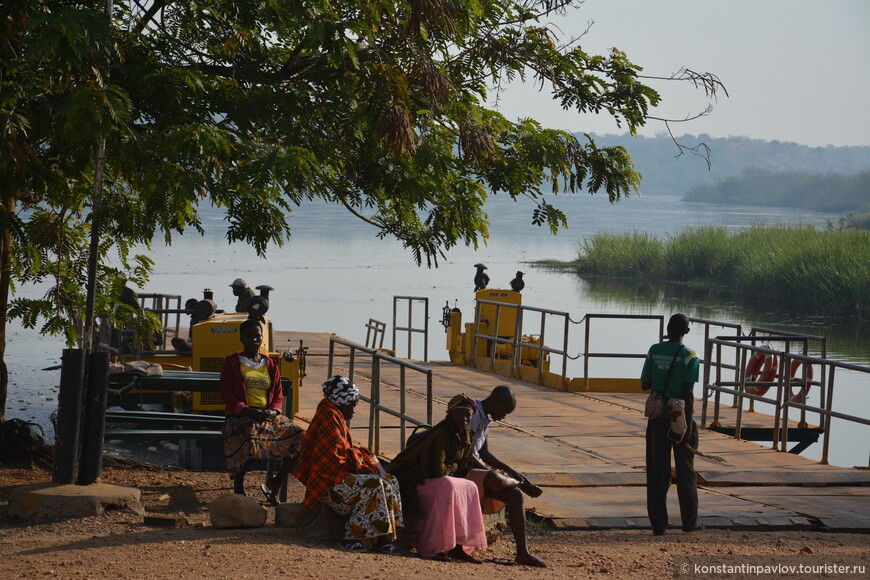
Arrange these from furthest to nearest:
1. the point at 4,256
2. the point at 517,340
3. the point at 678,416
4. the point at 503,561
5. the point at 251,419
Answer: the point at 517,340, the point at 4,256, the point at 678,416, the point at 251,419, the point at 503,561

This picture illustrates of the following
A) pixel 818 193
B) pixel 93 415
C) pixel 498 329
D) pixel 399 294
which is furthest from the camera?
pixel 818 193

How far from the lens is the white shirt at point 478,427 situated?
832 centimetres

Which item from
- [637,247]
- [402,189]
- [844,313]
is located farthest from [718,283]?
[402,189]

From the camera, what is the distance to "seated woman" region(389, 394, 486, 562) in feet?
25.5

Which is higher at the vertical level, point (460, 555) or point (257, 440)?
point (257, 440)

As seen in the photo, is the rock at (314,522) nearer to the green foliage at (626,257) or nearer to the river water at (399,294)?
the river water at (399,294)

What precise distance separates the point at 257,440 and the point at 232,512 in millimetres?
824

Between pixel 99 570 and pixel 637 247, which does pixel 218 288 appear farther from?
pixel 99 570

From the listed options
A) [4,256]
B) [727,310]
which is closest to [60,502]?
[4,256]

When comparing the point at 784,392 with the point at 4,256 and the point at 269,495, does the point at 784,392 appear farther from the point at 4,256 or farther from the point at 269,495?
the point at 4,256

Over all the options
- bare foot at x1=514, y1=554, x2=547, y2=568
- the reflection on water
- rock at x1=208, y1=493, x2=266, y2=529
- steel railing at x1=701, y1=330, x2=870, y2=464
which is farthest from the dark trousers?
the reflection on water

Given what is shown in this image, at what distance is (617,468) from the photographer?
11625 mm

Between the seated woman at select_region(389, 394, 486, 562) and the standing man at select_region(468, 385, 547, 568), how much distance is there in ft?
0.71

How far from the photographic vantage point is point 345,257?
65750 millimetres
